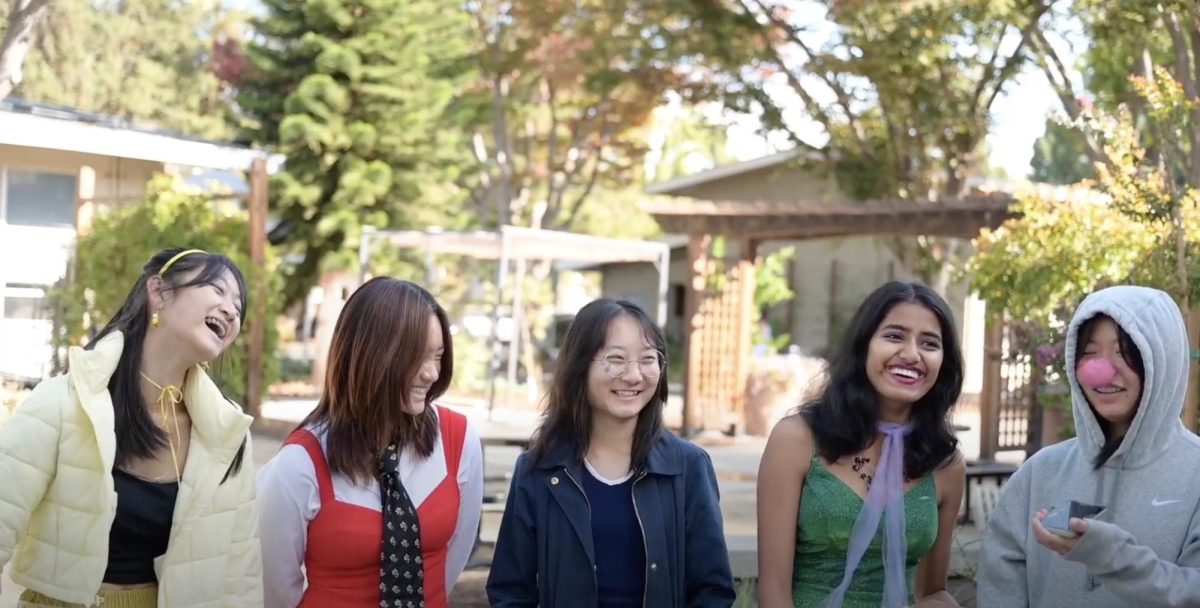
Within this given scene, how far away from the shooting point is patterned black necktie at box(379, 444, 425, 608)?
9.64ft

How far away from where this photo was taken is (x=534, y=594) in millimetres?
3084

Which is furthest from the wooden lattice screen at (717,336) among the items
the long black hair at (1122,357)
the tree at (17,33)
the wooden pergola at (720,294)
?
the long black hair at (1122,357)

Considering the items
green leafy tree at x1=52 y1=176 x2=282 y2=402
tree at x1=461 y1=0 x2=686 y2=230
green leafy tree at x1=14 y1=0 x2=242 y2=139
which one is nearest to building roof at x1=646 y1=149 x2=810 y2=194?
tree at x1=461 y1=0 x2=686 y2=230

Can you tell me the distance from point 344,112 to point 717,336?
7.45m

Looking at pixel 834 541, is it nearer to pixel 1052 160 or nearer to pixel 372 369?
pixel 372 369

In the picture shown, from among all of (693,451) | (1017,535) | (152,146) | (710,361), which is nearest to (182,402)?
(693,451)

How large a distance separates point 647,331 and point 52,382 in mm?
1258

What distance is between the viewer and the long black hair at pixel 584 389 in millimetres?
3127

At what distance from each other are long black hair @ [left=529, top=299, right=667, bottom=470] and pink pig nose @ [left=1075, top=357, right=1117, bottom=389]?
0.91 m

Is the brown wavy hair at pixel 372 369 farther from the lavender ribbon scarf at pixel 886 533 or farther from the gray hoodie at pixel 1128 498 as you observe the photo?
the gray hoodie at pixel 1128 498

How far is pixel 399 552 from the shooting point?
2.95m

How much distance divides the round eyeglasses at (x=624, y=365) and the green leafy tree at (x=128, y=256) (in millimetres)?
9436

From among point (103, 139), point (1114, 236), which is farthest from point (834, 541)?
point (103, 139)

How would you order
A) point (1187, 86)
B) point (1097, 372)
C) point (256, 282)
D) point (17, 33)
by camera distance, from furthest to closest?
point (256, 282)
point (17, 33)
point (1187, 86)
point (1097, 372)
